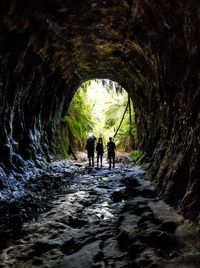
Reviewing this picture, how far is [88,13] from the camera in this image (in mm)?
9141

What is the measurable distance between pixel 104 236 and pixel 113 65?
35.9ft

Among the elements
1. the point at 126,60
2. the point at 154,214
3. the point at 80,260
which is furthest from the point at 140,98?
the point at 80,260

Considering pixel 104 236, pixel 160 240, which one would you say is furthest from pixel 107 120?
pixel 160 240

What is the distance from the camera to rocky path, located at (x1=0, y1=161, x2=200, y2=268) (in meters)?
4.35

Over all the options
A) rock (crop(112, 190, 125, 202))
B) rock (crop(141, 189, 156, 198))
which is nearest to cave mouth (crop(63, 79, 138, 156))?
rock (crop(112, 190, 125, 202))

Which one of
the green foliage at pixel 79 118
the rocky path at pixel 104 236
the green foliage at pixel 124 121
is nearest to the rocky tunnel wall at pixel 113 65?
the rocky path at pixel 104 236

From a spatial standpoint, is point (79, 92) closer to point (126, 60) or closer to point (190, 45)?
point (126, 60)

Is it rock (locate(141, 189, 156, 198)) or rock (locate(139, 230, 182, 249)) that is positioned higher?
rock (locate(141, 189, 156, 198))

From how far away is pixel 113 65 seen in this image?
15.4 m

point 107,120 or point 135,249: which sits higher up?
point 107,120

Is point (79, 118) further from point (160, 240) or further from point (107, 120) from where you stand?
point (160, 240)

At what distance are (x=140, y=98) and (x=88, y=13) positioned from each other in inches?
288

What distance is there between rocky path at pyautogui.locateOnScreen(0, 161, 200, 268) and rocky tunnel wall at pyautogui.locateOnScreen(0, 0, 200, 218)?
0.53m

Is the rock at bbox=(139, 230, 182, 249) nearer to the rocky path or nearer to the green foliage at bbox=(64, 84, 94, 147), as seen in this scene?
the rocky path
